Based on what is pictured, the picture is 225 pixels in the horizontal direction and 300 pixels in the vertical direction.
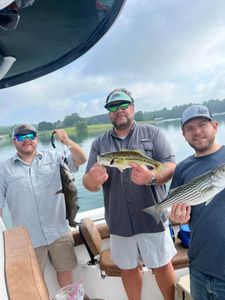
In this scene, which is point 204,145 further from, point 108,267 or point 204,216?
point 108,267

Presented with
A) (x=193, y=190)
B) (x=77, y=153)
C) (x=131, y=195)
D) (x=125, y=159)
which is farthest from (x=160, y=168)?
(x=77, y=153)

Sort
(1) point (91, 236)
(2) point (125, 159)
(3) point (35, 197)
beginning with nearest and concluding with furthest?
(2) point (125, 159)
(3) point (35, 197)
(1) point (91, 236)

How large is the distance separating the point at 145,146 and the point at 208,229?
0.86 metres

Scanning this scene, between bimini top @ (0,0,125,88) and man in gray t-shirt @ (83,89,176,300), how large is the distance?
3.17 ft

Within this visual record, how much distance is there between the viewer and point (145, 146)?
228cm

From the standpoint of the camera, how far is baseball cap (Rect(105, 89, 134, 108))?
2.24 m

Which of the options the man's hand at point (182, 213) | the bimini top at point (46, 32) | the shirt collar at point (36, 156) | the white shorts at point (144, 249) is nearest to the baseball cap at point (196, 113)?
the man's hand at point (182, 213)

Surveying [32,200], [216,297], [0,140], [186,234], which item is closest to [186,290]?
[186,234]

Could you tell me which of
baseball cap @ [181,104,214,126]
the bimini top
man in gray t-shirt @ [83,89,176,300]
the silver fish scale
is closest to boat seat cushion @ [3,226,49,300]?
the bimini top

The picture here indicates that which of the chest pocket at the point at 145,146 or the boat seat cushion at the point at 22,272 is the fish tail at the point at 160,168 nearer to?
the chest pocket at the point at 145,146

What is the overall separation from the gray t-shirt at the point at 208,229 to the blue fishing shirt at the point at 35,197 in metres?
1.35

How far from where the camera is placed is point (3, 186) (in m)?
2.65

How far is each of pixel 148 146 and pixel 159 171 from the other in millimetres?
294

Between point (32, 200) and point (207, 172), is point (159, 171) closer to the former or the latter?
point (207, 172)
